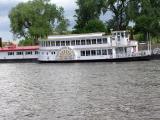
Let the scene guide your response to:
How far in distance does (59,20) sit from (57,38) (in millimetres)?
39339

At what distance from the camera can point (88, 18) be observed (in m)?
131

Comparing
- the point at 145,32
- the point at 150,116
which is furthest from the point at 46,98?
the point at 145,32

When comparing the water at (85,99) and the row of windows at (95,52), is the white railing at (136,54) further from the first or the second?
the water at (85,99)

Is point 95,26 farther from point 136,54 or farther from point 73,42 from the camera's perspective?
point 136,54

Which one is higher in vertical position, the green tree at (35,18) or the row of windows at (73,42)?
the green tree at (35,18)

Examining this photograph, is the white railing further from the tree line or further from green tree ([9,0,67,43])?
green tree ([9,0,67,43])

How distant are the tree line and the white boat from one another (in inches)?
605

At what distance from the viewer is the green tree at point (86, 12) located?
125m

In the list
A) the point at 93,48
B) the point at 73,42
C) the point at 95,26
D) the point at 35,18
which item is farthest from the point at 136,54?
the point at 35,18

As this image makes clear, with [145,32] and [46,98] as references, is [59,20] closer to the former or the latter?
[145,32]

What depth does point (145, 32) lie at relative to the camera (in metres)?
119

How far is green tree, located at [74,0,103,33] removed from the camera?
411ft

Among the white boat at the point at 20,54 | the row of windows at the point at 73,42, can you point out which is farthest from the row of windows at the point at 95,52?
the white boat at the point at 20,54

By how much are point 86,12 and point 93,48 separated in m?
30.6
